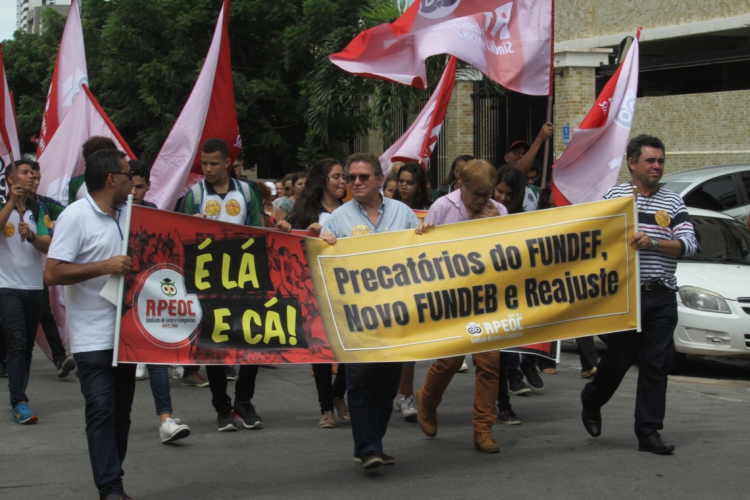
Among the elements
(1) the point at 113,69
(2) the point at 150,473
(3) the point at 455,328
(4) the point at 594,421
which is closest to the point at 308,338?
(3) the point at 455,328

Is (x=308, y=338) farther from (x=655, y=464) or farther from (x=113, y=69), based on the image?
(x=113, y=69)

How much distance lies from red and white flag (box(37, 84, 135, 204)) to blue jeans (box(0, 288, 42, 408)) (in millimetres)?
1742

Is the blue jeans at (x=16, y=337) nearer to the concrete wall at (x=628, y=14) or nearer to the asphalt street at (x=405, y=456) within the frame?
the asphalt street at (x=405, y=456)

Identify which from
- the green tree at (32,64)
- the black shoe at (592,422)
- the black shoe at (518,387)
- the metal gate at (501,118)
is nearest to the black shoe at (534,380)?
the black shoe at (518,387)

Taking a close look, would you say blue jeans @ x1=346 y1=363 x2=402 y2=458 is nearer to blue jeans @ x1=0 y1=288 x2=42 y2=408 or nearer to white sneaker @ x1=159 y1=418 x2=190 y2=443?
white sneaker @ x1=159 y1=418 x2=190 y2=443

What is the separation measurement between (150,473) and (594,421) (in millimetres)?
2980

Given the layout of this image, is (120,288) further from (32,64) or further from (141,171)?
(32,64)

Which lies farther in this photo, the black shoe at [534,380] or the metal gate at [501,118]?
the metal gate at [501,118]

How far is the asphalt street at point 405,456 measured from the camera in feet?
18.5

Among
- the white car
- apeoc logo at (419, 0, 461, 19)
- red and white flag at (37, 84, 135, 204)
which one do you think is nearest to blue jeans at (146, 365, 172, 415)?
red and white flag at (37, 84, 135, 204)

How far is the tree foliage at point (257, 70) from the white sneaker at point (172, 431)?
13.6 metres

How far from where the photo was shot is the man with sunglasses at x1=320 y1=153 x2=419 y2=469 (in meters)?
5.88

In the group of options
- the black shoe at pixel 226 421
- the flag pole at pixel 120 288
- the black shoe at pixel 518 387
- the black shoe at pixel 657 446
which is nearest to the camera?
the flag pole at pixel 120 288

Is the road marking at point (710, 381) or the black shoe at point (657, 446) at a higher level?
the black shoe at point (657, 446)
